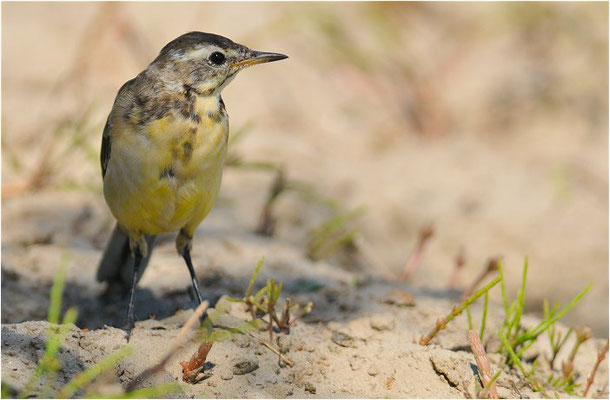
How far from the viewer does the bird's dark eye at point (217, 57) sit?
4.04 metres

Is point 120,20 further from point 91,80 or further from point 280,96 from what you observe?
point 280,96

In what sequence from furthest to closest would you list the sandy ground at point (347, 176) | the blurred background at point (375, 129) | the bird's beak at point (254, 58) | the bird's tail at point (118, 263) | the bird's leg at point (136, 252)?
1. the blurred background at point (375, 129)
2. the bird's tail at point (118, 263)
3. the bird's leg at point (136, 252)
4. the bird's beak at point (254, 58)
5. the sandy ground at point (347, 176)

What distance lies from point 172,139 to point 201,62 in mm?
496

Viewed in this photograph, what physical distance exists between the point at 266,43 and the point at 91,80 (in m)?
1.70

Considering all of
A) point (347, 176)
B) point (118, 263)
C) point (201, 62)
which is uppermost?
point (201, 62)

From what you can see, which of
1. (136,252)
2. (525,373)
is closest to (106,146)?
(136,252)

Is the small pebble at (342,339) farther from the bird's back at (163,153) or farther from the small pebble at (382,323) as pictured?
the bird's back at (163,153)

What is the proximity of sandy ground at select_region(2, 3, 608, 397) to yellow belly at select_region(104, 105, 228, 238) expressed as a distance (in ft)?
1.81

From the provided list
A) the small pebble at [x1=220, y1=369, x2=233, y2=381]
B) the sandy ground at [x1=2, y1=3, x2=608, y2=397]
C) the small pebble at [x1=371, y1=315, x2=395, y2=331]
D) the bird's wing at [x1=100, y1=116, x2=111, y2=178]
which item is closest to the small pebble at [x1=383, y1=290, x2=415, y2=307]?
the sandy ground at [x1=2, y1=3, x2=608, y2=397]

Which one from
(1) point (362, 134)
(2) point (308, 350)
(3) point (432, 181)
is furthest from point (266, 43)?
(2) point (308, 350)

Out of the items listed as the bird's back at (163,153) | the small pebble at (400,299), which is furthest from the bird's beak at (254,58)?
the small pebble at (400,299)

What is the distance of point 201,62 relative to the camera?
4004 millimetres

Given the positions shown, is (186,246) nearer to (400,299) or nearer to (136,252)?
(136,252)

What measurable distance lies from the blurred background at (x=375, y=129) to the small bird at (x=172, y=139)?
3.84 ft
